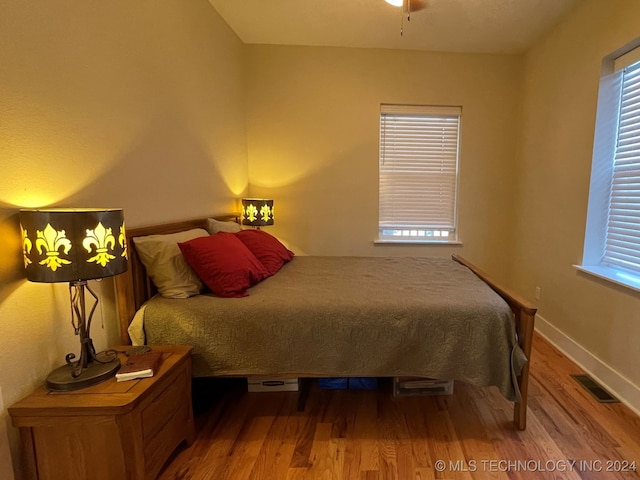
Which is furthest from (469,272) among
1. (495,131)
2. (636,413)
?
(495,131)

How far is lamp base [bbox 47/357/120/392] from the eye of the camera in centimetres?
117

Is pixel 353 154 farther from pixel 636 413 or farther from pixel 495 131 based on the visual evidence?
pixel 636 413

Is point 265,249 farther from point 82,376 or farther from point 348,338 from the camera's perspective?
point 82,376

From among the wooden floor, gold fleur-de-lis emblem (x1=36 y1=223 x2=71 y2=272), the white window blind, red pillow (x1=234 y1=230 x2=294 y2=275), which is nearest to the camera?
gold fleur-de-lis emblem (x1=36 y1=223 x2=71 y2=272)

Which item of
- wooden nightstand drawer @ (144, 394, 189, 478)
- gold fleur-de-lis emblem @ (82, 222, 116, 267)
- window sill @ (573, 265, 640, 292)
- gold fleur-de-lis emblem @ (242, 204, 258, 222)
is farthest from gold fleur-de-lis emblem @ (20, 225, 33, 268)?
window sill @ (573, 265, 640, 292)

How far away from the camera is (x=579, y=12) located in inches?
95.0

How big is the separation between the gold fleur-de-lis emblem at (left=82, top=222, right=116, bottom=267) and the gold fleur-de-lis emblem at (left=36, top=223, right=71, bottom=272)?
0.07 meters

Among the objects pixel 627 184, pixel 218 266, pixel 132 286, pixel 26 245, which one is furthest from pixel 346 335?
pixel 627 184

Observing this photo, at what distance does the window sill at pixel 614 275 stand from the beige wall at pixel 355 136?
1214mm

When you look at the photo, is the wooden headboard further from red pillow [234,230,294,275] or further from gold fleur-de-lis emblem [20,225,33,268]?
red pillow [234,230,294,275]

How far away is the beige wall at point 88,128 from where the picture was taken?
3.68 ft

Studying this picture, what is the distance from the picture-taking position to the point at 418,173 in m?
3.49

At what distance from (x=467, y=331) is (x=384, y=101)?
8.49ft

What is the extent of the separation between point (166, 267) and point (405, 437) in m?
1.54
